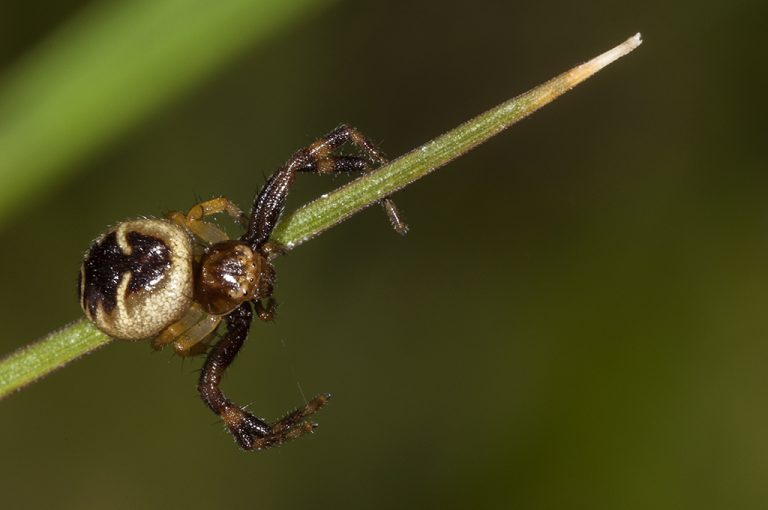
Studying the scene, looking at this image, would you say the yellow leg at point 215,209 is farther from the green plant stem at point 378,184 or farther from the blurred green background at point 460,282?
the blurred green background at point 460,282

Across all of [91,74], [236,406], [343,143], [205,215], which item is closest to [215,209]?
[205,215]

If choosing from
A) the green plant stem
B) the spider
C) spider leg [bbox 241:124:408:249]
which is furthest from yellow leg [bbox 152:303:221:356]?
the green plant stem

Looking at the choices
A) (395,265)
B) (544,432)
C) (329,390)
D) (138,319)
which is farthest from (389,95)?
(138,319)

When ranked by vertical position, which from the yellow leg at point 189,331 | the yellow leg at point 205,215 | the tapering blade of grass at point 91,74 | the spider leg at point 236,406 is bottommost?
the spider leg at point 236,406

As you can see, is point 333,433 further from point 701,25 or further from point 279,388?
point 701,25

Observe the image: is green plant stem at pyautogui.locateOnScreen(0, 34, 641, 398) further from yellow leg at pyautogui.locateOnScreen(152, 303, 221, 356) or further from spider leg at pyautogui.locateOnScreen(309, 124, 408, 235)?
yellow leg at pyautogui.locateOnScreen(152, 303, 221, 356)

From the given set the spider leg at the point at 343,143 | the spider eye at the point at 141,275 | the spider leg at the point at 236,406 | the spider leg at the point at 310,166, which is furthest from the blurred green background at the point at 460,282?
the spider leg at the point at 343,143

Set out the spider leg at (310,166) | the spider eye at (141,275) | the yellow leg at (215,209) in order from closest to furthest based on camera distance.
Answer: the spider eye at (141,275) < the spider leg at (310,166) < the yellow leg at (215,209)
